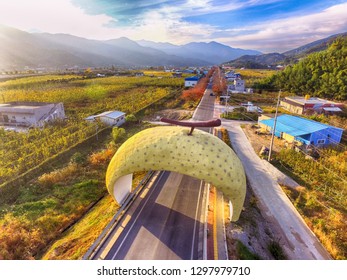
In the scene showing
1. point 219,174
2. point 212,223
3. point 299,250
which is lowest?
point 299,250

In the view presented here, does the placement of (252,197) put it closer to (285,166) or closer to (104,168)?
(285,166)

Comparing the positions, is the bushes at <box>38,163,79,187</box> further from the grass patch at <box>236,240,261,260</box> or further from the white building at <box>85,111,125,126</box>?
the grass patch at <box>236,240,261,260</box>

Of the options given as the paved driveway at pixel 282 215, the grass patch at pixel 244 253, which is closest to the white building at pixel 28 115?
the paved driveway at pixel 282 215

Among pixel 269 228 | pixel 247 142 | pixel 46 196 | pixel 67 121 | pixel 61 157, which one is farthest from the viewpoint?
pixel 67 121

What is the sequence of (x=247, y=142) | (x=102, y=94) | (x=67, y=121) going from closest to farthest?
1. (x=247, y=142)
2. (x=67, y=121)
3. (x=102, y=94)

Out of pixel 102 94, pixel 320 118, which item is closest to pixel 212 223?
pixel 320 118

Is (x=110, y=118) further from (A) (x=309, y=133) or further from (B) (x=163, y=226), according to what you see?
(A) (x=309, y=133)
